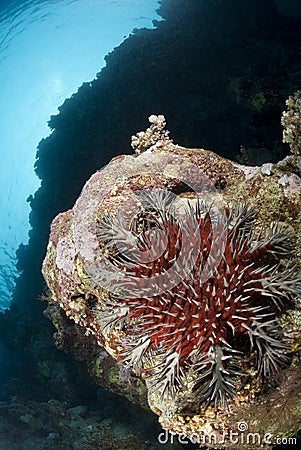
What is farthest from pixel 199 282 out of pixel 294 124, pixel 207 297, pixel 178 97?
pixel 178 97

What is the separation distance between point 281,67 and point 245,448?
34.0ft

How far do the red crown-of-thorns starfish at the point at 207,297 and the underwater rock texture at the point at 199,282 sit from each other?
0.4 inches

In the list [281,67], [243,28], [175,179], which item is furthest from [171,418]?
[243,28]

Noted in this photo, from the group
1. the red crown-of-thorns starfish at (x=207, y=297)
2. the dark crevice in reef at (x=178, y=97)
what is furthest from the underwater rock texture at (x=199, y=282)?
the dark crevice in reef at (x=178, y=97)

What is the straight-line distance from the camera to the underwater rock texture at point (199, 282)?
94.5 inches

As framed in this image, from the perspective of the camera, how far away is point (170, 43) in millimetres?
12211

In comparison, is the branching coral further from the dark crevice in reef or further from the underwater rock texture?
the dark crevice in reef

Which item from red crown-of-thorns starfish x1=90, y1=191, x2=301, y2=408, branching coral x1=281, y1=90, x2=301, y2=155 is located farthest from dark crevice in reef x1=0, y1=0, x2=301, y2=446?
red crown-of-thorns starfish x1=90, y1=191, x2=301, y2=408

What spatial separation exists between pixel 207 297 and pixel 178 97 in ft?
32.6

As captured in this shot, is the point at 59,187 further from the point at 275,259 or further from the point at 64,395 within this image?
the point at 275,259

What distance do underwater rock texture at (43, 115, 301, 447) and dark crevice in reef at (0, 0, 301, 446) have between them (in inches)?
202

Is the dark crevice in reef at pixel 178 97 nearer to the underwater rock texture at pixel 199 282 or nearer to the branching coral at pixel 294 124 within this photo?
the branching coral at pixel 294 124

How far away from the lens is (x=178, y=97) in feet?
36.4

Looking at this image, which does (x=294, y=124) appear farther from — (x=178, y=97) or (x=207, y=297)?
(x=178, y=97)
